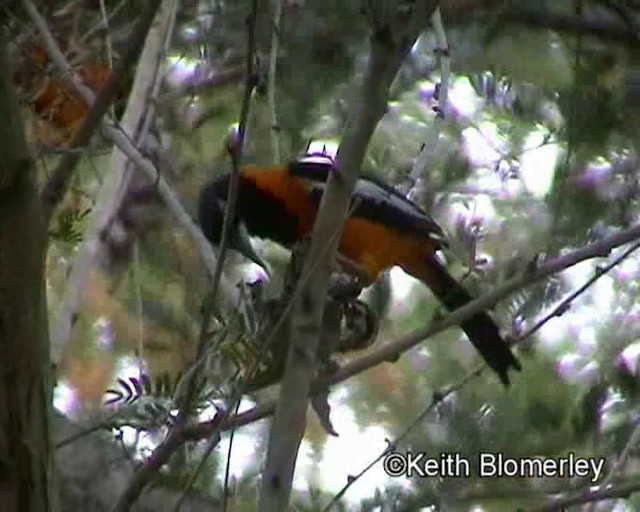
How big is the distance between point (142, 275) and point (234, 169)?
4.34 feet

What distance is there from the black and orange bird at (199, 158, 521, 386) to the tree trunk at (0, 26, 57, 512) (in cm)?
83

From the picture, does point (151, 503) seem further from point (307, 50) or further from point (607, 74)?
point (607, 74)

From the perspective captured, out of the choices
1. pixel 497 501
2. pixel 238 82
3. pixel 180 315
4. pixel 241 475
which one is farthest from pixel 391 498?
Answer: pixel 238 82

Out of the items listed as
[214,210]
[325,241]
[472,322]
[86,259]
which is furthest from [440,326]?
[214,210]

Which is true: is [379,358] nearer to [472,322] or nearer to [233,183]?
[233,183]

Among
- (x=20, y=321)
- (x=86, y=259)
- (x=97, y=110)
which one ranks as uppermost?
(x=86, y=259)

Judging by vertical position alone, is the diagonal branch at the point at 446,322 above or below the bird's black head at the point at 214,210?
below

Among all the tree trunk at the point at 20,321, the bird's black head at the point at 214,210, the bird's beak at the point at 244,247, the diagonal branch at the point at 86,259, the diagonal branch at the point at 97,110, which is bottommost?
the tree trunk at the point at 20,321

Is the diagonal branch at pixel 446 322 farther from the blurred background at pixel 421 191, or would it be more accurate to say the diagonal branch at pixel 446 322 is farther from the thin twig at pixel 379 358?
the blurred background at pixel 421 191

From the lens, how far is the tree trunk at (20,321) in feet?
2.96

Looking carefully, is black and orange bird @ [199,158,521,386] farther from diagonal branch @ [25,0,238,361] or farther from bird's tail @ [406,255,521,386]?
diagonal branch @ [25,0,238,361]

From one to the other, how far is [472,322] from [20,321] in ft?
3.43

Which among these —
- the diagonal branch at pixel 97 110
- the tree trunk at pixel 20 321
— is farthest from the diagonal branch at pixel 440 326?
the diagonal branch at pixel 97 110

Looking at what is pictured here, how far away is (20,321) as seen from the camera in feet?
2.98
